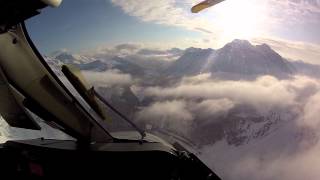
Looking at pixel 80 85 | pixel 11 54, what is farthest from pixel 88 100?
pixel 11 54

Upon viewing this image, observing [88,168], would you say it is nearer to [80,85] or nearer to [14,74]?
[80,85]

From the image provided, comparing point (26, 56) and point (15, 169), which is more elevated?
point (26, 56)

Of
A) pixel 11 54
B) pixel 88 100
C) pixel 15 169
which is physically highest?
pixel 11 54

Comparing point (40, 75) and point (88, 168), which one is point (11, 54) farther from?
point (88, 168)

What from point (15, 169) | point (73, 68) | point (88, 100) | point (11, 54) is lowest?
point (15, 169)

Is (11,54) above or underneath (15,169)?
above

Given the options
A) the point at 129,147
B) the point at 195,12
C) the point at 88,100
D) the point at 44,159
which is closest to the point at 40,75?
the point at 88,100

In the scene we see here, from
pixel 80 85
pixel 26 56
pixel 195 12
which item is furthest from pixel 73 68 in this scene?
pixel 195 12

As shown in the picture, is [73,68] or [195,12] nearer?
[195,12]

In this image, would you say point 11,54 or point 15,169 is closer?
point 11,54
